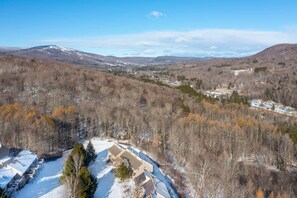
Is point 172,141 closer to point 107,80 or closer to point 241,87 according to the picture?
point 107,80

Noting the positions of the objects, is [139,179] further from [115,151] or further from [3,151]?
[3,151]

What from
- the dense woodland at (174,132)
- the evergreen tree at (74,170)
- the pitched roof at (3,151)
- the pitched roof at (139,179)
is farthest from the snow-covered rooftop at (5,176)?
the pitched roof at (139,179)

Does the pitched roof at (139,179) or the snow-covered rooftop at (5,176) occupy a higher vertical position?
the snow-covered rooftop at (5,176)

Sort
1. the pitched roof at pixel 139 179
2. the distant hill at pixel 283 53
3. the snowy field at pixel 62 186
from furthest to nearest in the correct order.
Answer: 1. the distant hill at pixel 283 53
2. the pitched roof at pixel 139 179
3. the snowy field at pixel 62 186

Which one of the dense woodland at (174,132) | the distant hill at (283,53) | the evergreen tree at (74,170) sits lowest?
the dense woodland at (174,132)

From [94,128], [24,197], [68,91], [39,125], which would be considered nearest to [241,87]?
[68,91]

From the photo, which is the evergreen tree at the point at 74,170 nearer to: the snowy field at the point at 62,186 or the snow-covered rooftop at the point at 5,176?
the snowy field at the point at 62,186
